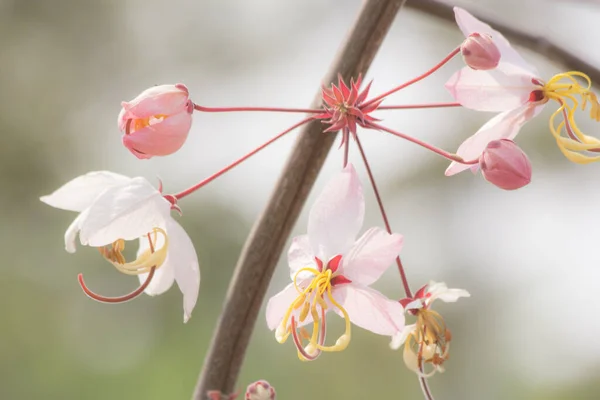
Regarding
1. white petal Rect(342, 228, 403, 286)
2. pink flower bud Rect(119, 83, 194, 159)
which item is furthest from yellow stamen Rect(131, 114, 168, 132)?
white petal Rect(342, 228, 403, 286)

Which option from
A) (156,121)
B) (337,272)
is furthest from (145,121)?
(337,272)

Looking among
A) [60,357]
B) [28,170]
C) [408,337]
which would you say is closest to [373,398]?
[60,357]

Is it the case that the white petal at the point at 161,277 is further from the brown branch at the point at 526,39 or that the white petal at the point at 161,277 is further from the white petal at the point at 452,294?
the brown branch at the point at 526,39

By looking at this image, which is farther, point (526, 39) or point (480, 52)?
point (526, 39)

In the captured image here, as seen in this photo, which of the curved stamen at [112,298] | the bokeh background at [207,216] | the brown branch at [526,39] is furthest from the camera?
the bokeh background at [207,216]

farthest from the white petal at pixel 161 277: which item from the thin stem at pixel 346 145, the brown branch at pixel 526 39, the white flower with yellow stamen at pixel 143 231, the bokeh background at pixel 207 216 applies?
the bokeh background at pixel 207 216

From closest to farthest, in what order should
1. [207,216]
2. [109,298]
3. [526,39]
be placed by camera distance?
[109,298], [526,39], [207,216]

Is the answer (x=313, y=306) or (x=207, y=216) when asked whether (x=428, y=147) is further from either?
(x=207, y=216)
